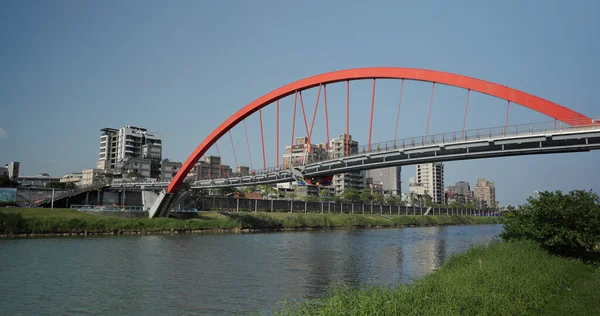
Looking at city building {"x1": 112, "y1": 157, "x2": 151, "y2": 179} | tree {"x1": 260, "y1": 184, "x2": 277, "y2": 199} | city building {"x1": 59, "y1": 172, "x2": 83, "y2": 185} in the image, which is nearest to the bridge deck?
tree {"x1": 260, "y1": 184, "x2": 277, "y2": 199}

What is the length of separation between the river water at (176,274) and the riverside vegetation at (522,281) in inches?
120

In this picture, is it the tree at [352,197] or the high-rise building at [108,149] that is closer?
the tree at [352,197]

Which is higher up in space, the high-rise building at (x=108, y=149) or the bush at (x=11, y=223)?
the high-rise building at (x=108, y=149)

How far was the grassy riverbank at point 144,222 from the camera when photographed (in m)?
39.3

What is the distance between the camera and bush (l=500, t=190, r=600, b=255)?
20500 mm

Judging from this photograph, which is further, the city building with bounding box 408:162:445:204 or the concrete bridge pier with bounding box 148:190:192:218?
the city building with bounding box 408:162:445:204

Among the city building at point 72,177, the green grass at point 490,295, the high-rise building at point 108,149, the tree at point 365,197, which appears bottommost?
the green grass at point 490,295

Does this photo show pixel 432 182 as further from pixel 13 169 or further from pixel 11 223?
pixel 11 223

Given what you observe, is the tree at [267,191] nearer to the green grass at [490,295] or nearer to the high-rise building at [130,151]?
the high-rise building at [130,151]

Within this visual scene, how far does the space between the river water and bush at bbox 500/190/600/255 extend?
5.63 m

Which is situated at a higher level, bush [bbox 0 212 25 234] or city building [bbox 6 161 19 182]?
city building [bbox 6 161 19 182]

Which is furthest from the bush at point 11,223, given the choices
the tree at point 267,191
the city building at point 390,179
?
the city building at point 390,179

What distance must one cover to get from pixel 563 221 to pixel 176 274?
18153 millimetres

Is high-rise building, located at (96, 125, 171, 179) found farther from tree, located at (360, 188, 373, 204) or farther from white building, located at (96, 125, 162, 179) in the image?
tree, located at (360, 188, 373, 204)
